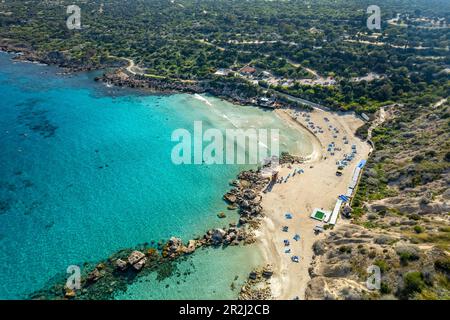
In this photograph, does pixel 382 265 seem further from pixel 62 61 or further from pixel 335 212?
pixel 62 61

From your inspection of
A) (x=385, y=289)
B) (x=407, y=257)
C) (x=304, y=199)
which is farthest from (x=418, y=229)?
(x=304, y=199)

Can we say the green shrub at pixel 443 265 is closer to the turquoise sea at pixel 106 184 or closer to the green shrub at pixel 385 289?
the green shrub at pixel 385 289

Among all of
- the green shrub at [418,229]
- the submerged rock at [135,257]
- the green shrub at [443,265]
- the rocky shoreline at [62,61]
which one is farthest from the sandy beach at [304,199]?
the rocky shoreline at [62,61]

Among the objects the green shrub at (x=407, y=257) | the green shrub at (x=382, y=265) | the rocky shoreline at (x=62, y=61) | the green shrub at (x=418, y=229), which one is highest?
the rocky shoreline at (x=62, y=61)

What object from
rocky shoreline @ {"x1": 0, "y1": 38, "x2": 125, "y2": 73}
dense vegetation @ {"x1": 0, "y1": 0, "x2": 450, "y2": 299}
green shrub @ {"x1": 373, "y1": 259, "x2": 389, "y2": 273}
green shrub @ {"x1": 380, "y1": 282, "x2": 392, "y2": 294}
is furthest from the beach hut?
rocky shoreline @ {"x1": 0, "y1": 38, "x2": 125, "y2": 73}

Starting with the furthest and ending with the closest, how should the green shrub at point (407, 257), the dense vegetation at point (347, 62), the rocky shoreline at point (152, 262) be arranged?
the dense vegetation at point (347, 62)
the rocky shoreline at point (152, 262)
the green shrub at point (407, 257)
